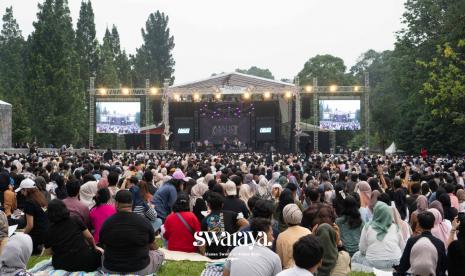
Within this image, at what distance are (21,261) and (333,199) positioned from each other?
18.2 ft

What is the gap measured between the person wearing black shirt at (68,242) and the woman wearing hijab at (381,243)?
3175 mm

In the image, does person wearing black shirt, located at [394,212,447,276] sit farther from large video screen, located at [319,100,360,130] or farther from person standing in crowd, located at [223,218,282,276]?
large video screen, located at [319,100,360,130]

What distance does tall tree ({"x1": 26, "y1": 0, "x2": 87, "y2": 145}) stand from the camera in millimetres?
43000

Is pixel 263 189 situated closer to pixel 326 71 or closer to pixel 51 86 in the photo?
pixel 51 86

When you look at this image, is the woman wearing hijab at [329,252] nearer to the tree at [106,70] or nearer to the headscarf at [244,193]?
the headscarf at [244,193]

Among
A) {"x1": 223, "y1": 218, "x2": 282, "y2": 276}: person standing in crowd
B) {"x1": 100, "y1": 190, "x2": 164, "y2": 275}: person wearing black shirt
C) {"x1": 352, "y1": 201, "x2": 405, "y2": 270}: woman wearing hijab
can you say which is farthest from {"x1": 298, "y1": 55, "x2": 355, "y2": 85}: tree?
{"x1": 223, "y1": 218, "x2": 282, "y2": 276}: person standing in crowd

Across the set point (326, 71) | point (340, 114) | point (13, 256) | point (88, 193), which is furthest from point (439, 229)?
point (326, 71)

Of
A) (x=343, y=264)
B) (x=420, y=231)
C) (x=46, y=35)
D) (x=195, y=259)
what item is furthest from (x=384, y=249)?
(x=46, y=35)

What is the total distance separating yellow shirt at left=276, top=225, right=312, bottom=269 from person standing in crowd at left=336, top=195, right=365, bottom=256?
1.90 metres

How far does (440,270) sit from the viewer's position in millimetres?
5828

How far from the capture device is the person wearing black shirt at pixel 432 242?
19.1ft

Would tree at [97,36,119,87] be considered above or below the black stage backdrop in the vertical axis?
above

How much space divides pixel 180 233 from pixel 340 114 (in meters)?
28.7

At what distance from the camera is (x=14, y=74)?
54.6 metres
